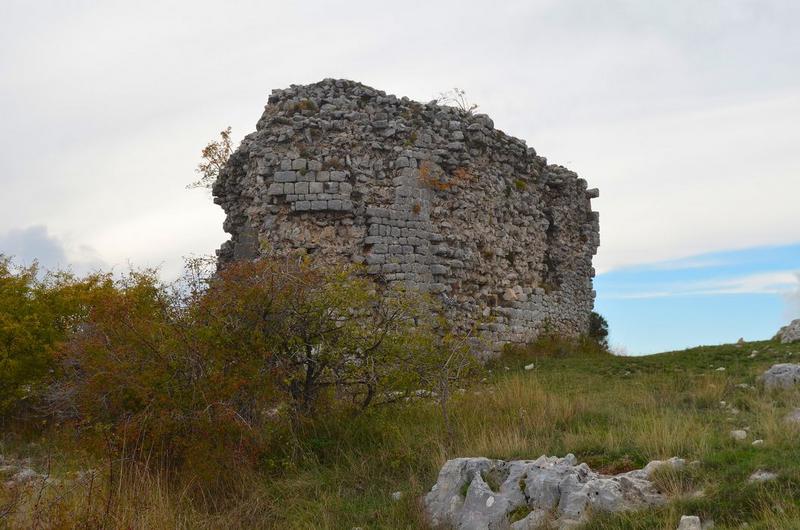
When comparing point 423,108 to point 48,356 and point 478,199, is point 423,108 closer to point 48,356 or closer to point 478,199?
point 478,199

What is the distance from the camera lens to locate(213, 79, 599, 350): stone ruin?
12.2m

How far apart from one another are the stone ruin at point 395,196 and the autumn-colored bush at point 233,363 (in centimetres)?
363

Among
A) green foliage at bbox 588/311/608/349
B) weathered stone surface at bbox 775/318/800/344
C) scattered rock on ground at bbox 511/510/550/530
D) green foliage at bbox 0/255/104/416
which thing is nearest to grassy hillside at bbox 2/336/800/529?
scattered rock on ground at bbox 511/510/550/530

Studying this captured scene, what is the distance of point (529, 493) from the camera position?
223 inches

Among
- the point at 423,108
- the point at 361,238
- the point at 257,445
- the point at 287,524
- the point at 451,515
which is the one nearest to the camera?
the point at 451,515

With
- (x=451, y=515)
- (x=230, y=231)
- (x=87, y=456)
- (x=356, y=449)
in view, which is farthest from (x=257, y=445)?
(x=230, y=231)

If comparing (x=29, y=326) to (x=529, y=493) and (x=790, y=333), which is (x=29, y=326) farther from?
(x=790, y=333)

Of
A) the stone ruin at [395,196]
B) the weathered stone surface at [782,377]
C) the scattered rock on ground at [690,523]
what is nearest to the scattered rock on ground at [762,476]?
→ the scattered rock on ground at [690,523]

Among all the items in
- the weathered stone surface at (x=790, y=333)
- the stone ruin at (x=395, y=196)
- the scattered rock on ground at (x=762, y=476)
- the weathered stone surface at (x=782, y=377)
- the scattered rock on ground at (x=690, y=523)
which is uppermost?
the stone ruin at (x=395, y=196)

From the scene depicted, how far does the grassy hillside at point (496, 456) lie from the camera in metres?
5.24

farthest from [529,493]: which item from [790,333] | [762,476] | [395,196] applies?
[790,333]

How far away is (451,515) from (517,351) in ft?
28.1

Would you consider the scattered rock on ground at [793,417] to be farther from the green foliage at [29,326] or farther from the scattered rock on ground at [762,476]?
the green foliage at [29,326]

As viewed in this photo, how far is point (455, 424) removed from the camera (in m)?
7.97
